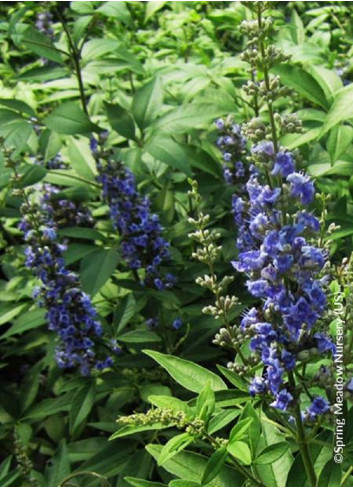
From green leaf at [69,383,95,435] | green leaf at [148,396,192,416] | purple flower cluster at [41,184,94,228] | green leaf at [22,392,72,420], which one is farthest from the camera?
purple flower cluster at [41,184,94,228]

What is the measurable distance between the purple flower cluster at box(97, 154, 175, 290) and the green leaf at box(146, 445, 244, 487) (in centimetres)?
131

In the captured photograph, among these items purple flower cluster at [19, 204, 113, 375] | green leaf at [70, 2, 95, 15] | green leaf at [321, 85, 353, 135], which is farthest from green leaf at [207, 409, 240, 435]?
green leaf at [70, 2, 95, 15]

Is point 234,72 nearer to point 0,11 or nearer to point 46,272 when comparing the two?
point 46,272

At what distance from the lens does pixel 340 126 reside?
3.20 meters

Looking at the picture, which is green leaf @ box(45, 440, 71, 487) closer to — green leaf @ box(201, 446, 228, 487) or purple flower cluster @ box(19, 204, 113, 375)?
purple flower cluster @ box(19, 204, 113, 375)

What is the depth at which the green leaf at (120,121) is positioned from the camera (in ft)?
12.4

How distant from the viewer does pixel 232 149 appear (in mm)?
3672

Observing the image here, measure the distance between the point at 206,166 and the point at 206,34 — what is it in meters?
2.20

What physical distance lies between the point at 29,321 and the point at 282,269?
2.08 metres

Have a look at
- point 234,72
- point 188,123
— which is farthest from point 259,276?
point 234,72

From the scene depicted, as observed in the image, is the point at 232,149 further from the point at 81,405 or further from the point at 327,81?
the point at 81,405

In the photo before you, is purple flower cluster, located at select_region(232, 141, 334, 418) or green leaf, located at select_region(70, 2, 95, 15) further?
green leaf, located at select_region(70, 2, 95, 15)

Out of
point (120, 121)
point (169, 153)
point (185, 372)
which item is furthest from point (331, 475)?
point (120, 121)

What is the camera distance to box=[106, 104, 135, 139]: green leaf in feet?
12.4
